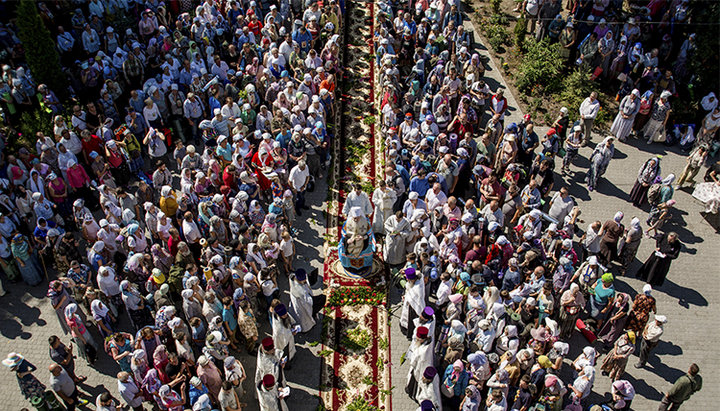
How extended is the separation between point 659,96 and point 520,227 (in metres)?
8.95

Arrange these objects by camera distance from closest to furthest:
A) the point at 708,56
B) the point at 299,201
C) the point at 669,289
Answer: the point at 669,289 < the point at 299,201 < the point at 708,56

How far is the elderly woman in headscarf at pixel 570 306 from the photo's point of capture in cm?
1263

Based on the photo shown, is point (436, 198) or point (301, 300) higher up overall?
point (436, 198)

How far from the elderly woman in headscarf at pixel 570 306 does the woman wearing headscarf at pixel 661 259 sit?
2970 mm

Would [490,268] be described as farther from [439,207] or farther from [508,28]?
[508,28]

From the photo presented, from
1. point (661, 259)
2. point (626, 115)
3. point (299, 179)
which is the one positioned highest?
point (626, 115)

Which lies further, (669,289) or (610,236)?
(669,289)

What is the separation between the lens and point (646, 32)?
21953 millimetres

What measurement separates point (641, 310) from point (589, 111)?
7.65 meters

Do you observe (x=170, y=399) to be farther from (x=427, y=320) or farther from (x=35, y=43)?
(x=35, y=43)

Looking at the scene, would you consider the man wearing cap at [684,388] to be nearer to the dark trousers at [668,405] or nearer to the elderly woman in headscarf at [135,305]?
the dark trousers at [668,405]

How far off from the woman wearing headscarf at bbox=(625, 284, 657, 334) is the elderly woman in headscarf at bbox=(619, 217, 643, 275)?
2173 millimetres

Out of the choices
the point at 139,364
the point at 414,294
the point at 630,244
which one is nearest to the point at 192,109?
the point at 139,364

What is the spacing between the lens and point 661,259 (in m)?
14.5
